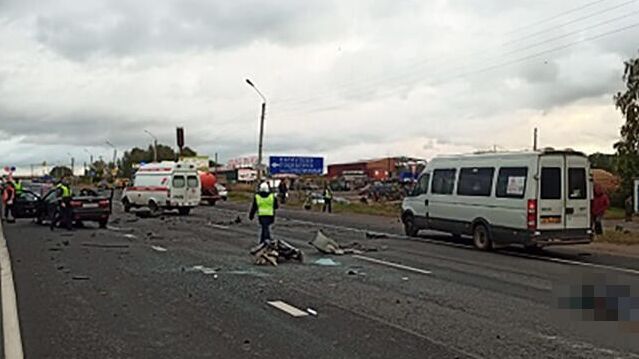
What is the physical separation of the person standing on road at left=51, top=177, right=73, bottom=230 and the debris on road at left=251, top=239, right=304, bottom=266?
13459 millimetres

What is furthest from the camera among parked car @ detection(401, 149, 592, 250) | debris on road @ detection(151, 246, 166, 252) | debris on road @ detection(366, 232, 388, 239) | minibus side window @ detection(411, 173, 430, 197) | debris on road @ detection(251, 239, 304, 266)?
debris on road @ detection(366, 232, 388, 239)

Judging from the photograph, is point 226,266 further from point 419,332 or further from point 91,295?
point 419,332

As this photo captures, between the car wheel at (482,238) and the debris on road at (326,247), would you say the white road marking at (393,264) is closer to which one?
the debris on road at (326,247)

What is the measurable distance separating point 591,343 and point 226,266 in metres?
8.94

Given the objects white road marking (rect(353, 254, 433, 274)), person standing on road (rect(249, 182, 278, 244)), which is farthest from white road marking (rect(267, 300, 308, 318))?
person standing on road (rect(249, 182, 278, 244))

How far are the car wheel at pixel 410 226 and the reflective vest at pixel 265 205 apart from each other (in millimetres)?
5999

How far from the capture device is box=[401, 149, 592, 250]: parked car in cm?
1864

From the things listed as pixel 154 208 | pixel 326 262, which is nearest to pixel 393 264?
pixel 326 262

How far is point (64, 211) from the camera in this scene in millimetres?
28594

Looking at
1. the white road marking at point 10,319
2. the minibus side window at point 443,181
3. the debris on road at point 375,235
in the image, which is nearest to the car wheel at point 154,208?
the debris on road at point 375,235

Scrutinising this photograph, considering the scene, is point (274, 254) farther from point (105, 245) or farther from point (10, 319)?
point (10, 319)

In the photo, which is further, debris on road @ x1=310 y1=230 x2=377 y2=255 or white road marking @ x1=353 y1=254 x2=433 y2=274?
debris on road @ x1=310 y1=230 x2=377 y2=255

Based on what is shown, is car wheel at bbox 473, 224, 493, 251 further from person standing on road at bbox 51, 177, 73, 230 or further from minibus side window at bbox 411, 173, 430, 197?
person standing on road at bbox 51, 177, 73, 230

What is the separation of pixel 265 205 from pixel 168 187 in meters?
21.1
